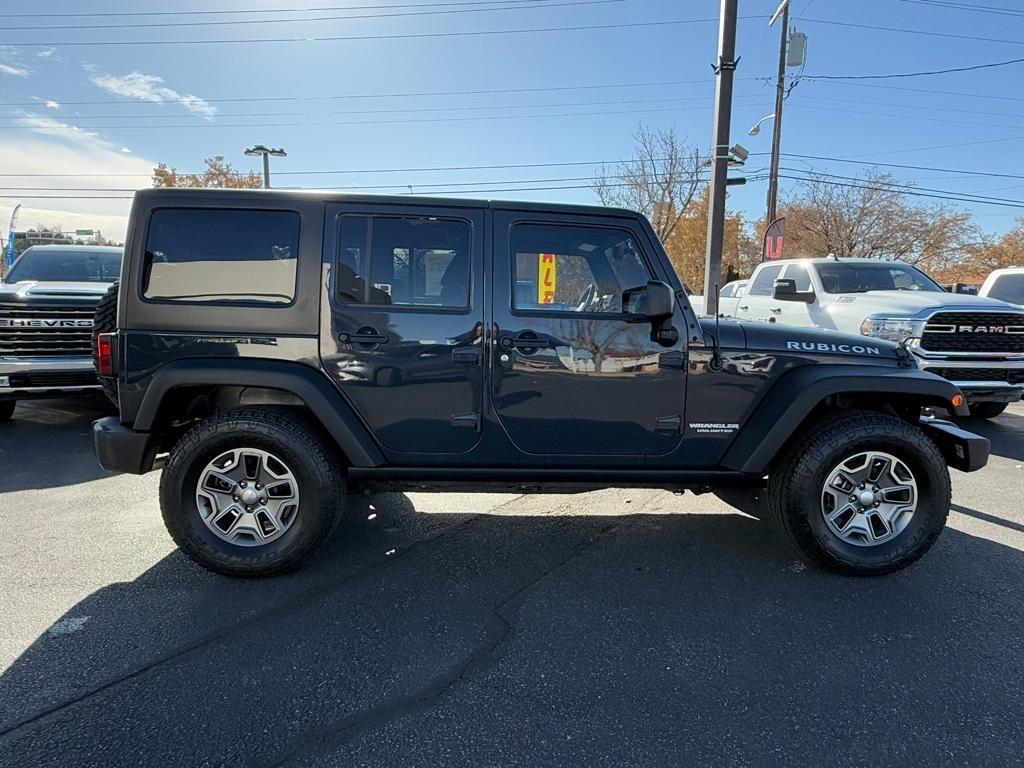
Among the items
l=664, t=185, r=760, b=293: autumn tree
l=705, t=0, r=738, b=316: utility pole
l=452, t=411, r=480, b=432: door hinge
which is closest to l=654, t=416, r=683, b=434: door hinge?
l=452, t=411, r=480, b=432: door hinge

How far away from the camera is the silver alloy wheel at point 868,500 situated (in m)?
3.31

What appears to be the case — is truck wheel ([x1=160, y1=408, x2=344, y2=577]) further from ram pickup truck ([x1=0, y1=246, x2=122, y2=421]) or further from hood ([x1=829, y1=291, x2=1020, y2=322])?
hood ([x1=829, y1=291, x2=1020, y2=322])

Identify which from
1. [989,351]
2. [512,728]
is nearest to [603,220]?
[512,728]

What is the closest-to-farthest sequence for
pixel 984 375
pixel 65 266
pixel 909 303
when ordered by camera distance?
pixel 984 375 < pixel 909 303 < pixel 65 266

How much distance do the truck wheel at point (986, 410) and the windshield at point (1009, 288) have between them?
13.2 feet

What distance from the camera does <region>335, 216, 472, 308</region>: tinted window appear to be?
3164mm

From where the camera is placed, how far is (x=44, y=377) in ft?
19.9

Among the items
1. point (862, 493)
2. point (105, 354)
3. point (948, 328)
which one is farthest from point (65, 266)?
point (948, 328)

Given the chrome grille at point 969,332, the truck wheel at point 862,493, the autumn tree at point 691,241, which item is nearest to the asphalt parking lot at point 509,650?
the truck wheel at point 862,493

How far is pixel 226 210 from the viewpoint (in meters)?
3.15

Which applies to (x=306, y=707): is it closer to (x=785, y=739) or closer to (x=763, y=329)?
(x=785, y=739)

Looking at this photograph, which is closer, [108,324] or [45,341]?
[108,324]

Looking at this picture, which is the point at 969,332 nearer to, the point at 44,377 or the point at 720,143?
the point at 720,143

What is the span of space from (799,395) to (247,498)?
3062 millimetres
